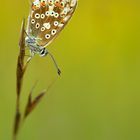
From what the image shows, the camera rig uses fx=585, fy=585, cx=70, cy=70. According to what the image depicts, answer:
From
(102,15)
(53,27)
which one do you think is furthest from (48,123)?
(102,15)

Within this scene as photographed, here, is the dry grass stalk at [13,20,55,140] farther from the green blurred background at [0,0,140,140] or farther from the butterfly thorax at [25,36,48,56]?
the green blurred background at [0,0,140,140]

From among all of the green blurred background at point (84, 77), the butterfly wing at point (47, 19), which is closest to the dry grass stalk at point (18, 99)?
the butterfly wing at point (47, 19)

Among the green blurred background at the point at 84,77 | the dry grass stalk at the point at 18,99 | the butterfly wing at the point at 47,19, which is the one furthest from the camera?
the green blurred background at the point at 84,77

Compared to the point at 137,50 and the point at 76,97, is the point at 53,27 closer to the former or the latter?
the point at 76,97

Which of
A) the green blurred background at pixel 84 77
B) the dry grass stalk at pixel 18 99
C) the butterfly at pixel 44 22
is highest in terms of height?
the butterfly at pixel 44 22

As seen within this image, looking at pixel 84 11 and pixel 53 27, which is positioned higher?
pixel 53 27

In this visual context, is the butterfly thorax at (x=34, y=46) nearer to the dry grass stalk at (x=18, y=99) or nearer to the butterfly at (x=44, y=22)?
the butterfly at (x=44, y=22)

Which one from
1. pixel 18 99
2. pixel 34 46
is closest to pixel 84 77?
pixel 34 46
